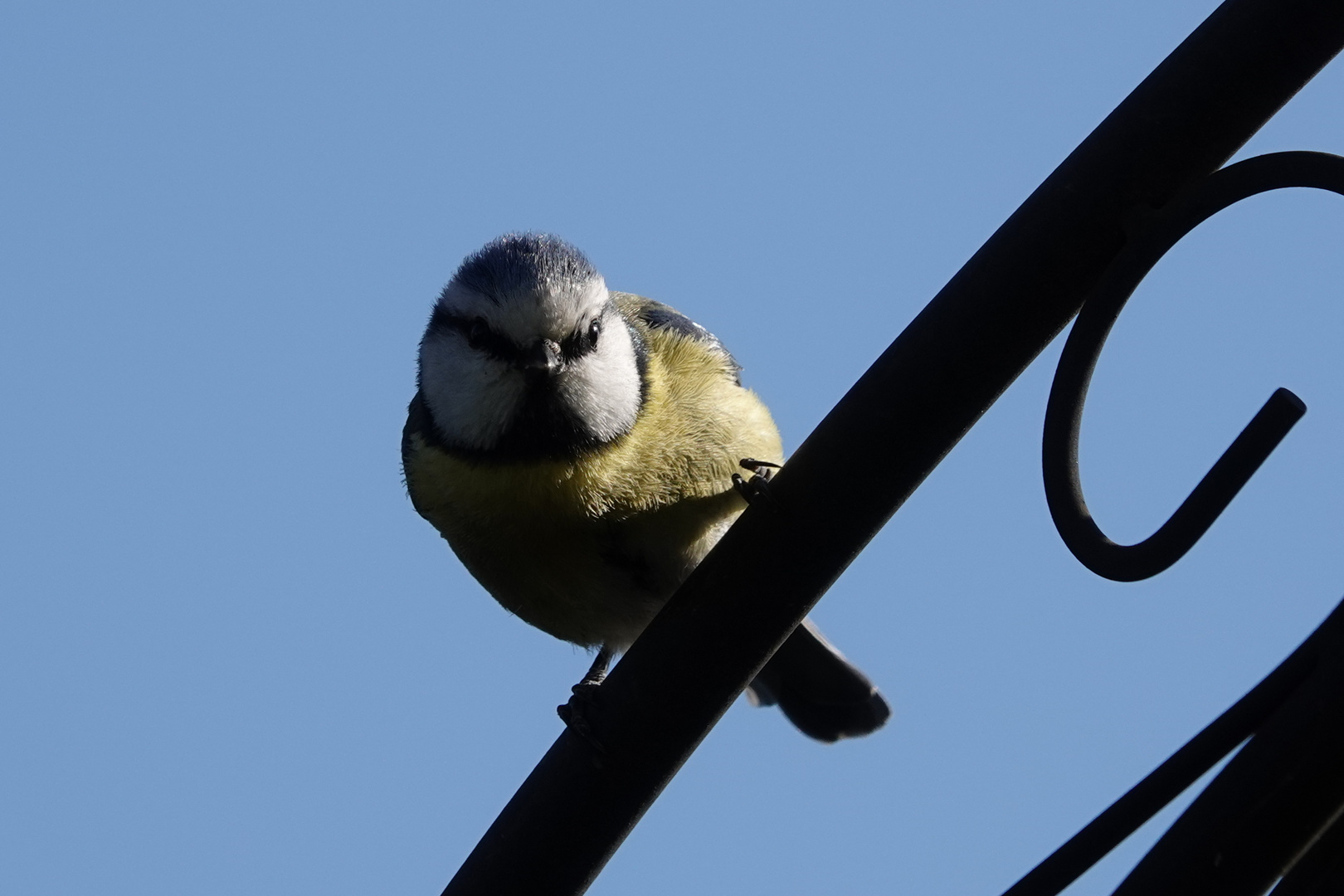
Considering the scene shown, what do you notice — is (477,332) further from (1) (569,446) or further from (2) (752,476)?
(2) (752,476)

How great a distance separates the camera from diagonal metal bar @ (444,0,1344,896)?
138 centimetres

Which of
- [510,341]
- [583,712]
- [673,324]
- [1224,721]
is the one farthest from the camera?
[673,324]

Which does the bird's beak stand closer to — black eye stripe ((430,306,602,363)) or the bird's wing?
black eye stripe ((430,306,602,363))

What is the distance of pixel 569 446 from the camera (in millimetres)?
2479

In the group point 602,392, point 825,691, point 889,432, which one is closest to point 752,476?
point 602,392

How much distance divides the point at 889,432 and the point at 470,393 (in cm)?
129

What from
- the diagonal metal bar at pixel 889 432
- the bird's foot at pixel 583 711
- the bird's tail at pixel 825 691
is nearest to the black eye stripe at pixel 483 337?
the bird's foot at pixel 583 711

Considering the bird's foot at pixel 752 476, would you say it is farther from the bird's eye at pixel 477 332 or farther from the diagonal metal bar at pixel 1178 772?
the diagonal metal bar at pixel 1178 772

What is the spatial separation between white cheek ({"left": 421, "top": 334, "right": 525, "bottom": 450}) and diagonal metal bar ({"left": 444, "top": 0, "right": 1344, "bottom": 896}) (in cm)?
89

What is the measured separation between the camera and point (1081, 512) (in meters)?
1.50

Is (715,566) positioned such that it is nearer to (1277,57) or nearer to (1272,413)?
(1272,413)

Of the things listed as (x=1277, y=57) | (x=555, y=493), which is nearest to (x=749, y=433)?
(x=555, y=493)

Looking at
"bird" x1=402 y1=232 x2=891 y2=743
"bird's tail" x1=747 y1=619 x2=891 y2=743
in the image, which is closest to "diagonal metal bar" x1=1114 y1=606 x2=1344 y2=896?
Result: "bird" x1=402 y1=232 x2=891 y2=743

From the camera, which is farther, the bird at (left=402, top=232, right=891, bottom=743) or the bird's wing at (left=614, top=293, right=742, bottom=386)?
the bird's wing at (left=614, top=293, right=742, bottom=386)
